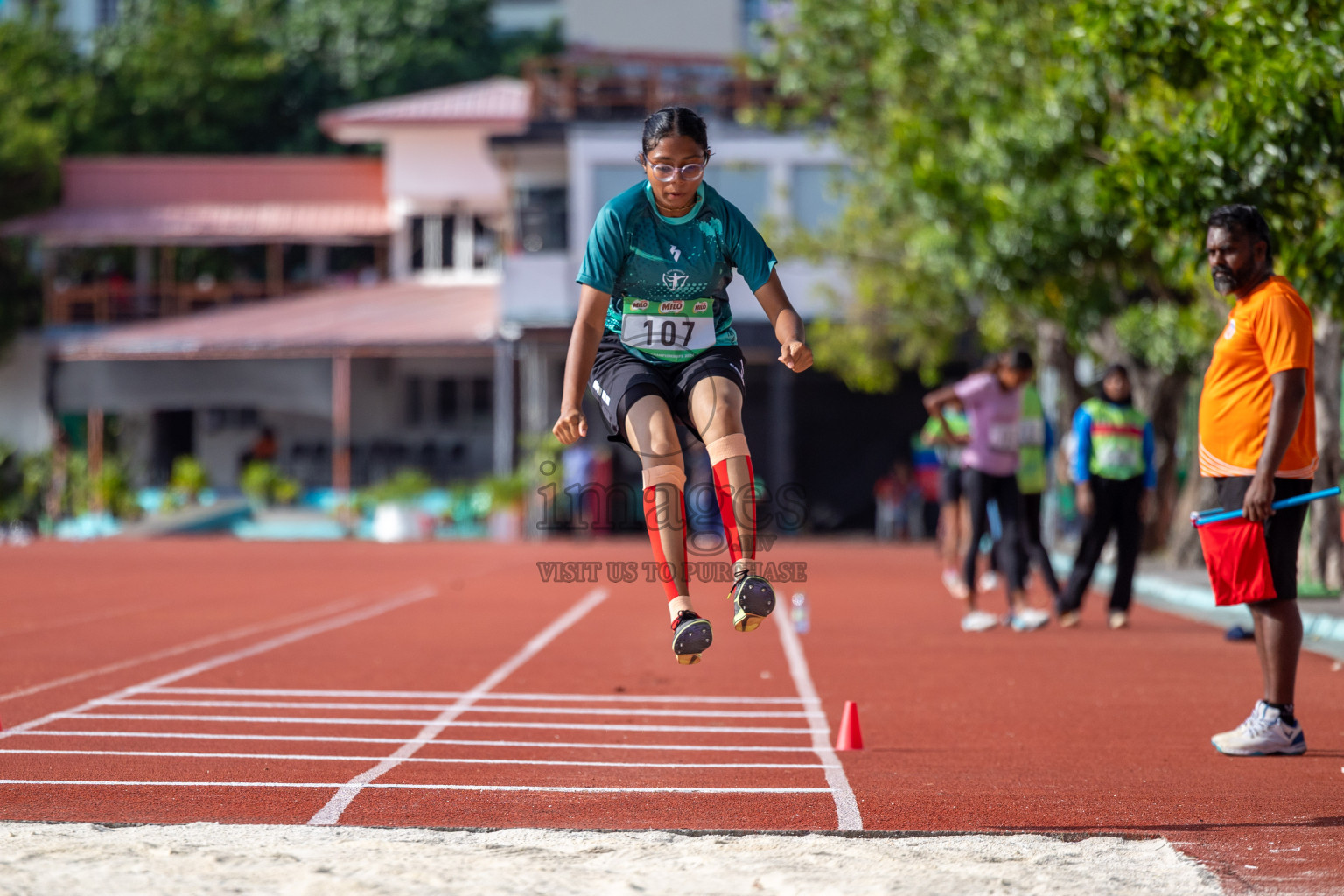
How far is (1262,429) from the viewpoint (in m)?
6.86

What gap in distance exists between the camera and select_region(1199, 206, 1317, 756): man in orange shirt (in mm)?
6805

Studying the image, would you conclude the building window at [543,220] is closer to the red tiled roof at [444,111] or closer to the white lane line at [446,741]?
the red tiled roof at [444,111]

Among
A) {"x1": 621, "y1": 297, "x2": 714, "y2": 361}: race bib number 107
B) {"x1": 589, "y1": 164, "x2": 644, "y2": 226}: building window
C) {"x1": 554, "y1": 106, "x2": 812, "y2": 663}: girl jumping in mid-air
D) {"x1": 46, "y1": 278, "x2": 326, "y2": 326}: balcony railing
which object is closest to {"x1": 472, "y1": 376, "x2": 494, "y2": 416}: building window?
{"x1": 46, "y1": 278, "x2": 326, "y2": 326}: balcony railing

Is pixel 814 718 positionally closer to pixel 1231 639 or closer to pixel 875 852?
pixel 875 852

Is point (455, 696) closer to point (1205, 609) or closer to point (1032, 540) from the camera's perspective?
point (1032, 540)

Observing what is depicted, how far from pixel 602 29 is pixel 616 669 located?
43.7 m

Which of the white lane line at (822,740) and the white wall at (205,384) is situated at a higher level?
the white wall at (205,384)

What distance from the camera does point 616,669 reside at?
10648 mm

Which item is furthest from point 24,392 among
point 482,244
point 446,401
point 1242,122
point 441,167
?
point 1242,122

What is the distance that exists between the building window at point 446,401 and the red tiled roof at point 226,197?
12.6 ft

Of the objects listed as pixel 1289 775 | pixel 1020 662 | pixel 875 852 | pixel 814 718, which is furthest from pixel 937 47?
pixel 875 852

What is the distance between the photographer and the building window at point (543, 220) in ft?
104

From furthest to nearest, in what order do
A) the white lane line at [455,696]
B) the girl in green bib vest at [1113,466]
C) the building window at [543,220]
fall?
the building window at [543,220] < the girl in green bib vest at [1113,466] < the white lane line at [455,696]

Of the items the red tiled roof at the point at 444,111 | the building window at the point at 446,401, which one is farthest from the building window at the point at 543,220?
the building window at the point at 446,401
